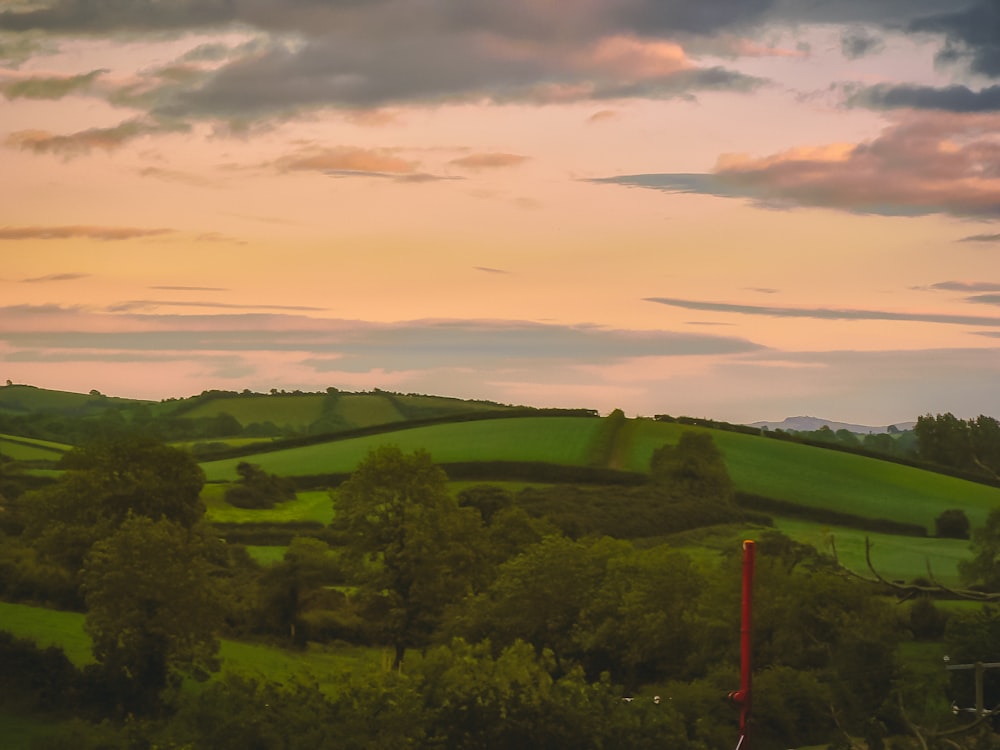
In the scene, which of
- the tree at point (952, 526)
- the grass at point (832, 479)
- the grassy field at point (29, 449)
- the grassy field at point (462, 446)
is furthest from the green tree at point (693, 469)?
the grassy field at point (29, 449)

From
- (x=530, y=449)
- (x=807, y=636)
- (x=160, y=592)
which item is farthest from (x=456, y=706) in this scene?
(x=530, y=449)

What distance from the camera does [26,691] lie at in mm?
68938

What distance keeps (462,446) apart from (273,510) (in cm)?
2751

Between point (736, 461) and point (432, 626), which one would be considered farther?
point (736, 461)

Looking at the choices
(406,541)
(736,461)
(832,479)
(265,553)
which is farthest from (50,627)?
(832,479)

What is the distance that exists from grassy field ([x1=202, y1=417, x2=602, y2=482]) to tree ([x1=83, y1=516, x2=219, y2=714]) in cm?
6681

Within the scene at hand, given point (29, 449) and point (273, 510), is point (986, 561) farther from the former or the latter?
point (29, 449)

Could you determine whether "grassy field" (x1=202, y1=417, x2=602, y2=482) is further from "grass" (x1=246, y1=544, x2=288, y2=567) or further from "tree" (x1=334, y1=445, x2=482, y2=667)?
"tree" (x1=334, y1=445, x2=482, y2=667)

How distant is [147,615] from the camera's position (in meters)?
73.4

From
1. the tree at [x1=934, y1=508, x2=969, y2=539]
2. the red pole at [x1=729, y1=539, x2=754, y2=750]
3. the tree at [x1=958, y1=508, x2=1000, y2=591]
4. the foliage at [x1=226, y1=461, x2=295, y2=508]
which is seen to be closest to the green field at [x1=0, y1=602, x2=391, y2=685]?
the foliage at [x1=226, y1=461, x2=295, y2=508]

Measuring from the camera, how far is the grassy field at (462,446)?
481 feet

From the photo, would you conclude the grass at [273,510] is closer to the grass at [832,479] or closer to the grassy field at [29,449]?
the grassy field at [29,449]

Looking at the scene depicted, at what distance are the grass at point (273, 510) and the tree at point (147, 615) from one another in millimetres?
47728

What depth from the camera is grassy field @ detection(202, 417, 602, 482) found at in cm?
14675
